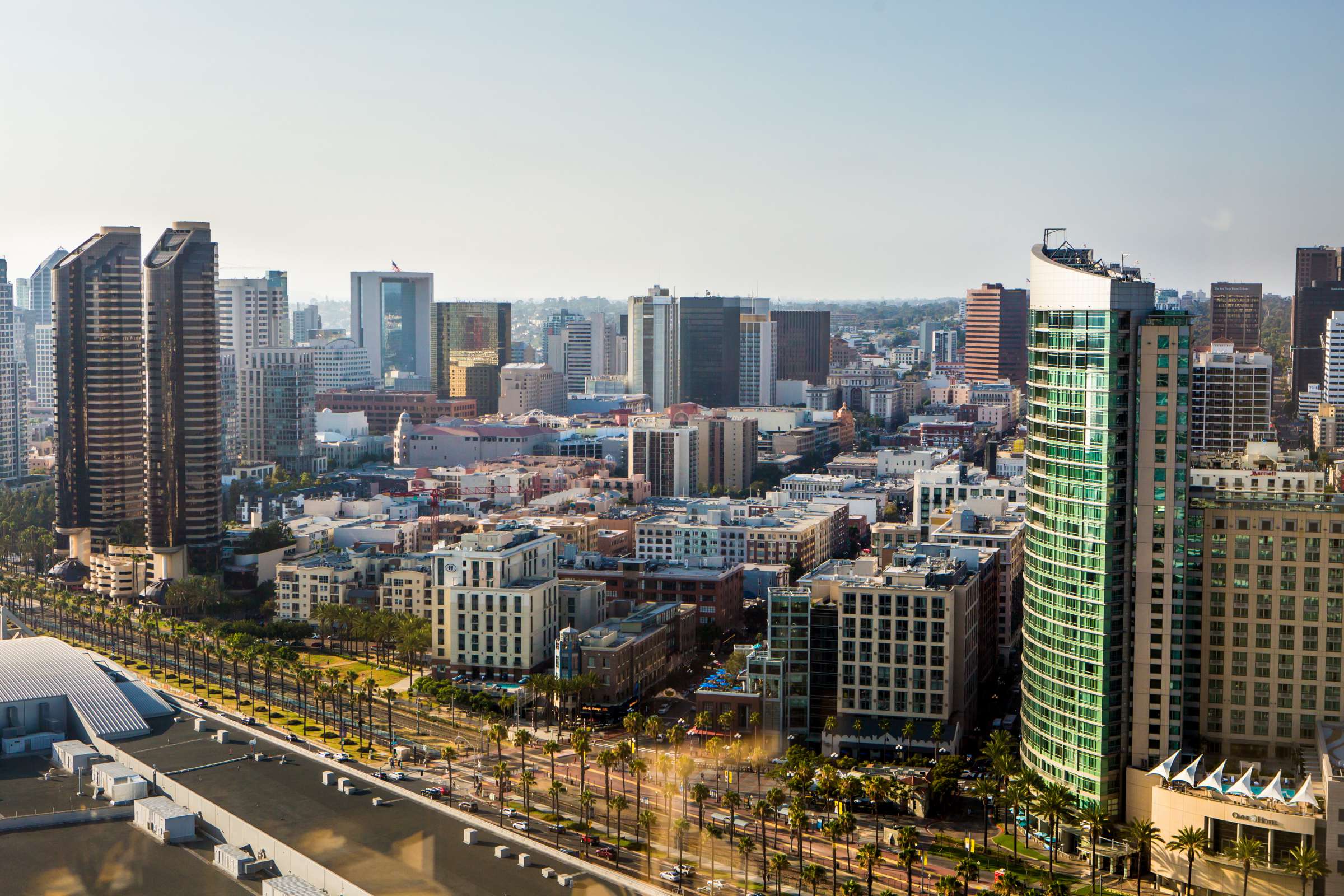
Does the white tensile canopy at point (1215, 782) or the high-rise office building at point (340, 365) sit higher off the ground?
the high-rise office building at point (340, 365)

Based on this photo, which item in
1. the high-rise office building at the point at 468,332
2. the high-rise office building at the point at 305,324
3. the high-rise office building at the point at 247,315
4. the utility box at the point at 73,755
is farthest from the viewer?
the high-rise office building at the point at 305,324

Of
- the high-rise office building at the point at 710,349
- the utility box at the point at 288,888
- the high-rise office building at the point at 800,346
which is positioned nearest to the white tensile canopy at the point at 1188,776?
the utility box at the point at 288,888

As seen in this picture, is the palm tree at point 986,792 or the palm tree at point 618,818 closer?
the palm tree at point 618,818

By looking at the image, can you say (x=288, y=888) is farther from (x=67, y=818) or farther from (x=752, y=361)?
(x=752, y=361)

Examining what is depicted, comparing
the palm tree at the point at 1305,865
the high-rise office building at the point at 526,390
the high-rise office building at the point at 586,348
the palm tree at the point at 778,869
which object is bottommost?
the palm tree at the point at 778,869

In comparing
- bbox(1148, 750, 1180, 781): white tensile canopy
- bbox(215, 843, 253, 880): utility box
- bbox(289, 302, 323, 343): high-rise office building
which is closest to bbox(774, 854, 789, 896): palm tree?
bbox(1148, 750, 1180, 781): white tensile canopy

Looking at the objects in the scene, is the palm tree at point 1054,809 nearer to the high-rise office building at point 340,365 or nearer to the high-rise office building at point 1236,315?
the high-rise office building at point 1236,315

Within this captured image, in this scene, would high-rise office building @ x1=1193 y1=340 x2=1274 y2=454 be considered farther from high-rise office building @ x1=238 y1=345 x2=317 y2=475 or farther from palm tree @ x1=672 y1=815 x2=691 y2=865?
high-rise office building @ x1=238 y1=345 x2=317 y2=475
